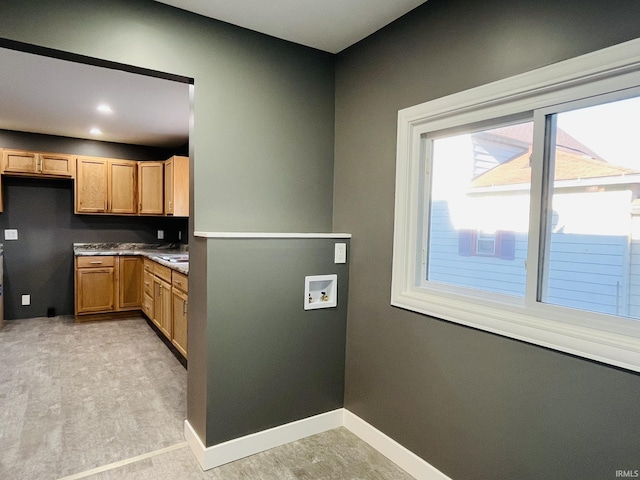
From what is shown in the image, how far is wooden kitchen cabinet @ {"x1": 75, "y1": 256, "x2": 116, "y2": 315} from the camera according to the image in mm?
4895

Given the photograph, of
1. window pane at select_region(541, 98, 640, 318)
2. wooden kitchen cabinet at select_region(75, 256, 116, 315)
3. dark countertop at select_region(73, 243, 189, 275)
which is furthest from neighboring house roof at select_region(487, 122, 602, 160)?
wooden kitchen cabinet at select_region(75, 256, 116, 315)

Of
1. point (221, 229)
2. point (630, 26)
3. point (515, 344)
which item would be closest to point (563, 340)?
point (515, 344)

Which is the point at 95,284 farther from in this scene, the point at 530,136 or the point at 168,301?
the point at 530,136

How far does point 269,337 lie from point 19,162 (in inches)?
176

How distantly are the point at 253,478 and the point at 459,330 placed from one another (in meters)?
1.31

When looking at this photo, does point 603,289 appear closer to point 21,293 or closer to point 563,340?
point 563,340

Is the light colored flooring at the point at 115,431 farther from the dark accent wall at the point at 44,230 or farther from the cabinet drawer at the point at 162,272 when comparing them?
the dark accent wall at the point at 44,230

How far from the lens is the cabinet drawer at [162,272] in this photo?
3742 mm

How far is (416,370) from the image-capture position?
1.99 m

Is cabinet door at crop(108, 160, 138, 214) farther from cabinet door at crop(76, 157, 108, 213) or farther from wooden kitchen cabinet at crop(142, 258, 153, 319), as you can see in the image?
wooden kitchen cabinet at crop(142, 258, 153, 319)

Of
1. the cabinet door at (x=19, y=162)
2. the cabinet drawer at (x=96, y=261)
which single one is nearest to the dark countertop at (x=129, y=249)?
the cabinet drawer at (x=96, y=261)

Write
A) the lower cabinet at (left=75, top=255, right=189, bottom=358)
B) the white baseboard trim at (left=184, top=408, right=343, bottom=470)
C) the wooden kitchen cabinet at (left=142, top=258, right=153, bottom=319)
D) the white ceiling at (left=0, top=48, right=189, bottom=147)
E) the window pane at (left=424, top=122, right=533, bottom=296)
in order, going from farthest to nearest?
the lower cabinet at (left=75, top=255, right=189, bottom=358) → the wooden kitchen cabinet at (left=142, top=258, right=153, bottom=319) → the white ceiling at (left=0, top=48, right=189, bottom=147) → the white baseboard trim at (left=184, top=408, right=343, bottom=470) → the window pane at (left=424, top=122, right=533, bottom=296)

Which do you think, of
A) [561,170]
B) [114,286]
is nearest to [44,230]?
[114,286]

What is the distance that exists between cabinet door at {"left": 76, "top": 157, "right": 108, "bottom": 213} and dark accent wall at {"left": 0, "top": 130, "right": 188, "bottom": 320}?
0.26 meters
